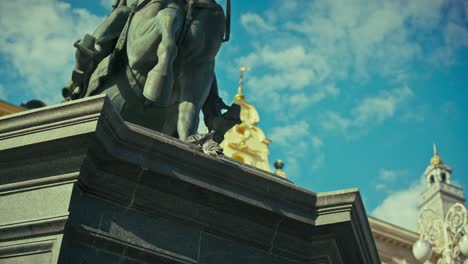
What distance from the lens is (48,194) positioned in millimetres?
5965

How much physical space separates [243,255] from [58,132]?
1606mm

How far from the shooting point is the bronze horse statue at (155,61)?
305 inches

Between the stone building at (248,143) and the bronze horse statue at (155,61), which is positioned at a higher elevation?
the stone building at (248,143)

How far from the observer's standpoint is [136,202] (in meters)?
6.13

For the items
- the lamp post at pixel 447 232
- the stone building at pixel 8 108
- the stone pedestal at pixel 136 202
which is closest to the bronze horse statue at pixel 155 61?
the stone pedestal at pixel 136 202

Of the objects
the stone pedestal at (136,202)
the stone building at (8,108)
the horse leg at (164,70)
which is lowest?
the stone pedestal at (136,202)

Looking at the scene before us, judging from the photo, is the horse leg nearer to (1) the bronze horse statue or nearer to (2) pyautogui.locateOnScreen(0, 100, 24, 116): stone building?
(1) the bronze horse statue

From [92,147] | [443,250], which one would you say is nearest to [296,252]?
[92,147]

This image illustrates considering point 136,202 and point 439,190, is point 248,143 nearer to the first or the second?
point 439,190

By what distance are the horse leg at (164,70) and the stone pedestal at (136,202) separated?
4.31ft

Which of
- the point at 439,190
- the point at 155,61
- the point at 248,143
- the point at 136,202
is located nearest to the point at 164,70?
the point at 155,61

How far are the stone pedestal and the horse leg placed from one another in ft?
4.31

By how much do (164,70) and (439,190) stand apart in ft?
130

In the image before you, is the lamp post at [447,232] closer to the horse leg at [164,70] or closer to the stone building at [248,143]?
the stone building at [248,143]
